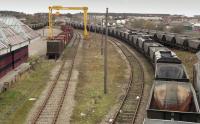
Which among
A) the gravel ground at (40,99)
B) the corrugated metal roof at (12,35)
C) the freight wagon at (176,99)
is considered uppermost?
the corrugated metal roof at (12,35)

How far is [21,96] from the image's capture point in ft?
91.8

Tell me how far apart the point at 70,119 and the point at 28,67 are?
61.9ft

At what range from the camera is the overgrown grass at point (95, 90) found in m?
23.5

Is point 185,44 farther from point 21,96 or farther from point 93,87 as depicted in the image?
point 21,96

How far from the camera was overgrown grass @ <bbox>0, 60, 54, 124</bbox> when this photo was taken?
23141 millimetres

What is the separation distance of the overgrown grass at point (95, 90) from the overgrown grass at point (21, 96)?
3.41 m

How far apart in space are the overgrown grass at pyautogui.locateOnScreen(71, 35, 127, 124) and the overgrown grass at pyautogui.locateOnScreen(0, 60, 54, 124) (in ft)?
11.2

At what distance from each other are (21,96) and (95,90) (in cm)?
615

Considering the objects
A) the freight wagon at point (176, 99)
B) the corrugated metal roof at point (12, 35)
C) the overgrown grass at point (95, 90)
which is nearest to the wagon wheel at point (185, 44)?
the overgrown grass at point (95, 90)

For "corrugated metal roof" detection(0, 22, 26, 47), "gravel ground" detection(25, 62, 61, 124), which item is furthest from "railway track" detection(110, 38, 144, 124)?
"corrugated metal roof" detection(0, 22, 26, 47)

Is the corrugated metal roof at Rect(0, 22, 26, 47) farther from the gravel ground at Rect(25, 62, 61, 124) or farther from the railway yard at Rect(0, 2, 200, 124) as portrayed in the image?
the gravel ground at Rect(25, 62, 61, 124)

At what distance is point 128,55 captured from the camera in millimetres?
52469

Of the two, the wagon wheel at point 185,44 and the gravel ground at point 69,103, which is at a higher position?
the wagon wheel at point 185,44

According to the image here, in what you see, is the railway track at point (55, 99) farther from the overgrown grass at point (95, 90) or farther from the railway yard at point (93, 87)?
the overgrown grass at point (95, 90)
